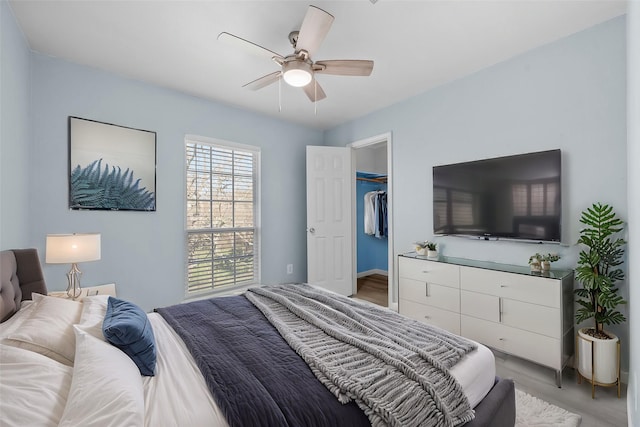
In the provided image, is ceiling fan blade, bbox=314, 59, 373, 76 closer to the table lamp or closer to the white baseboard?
the table lamp

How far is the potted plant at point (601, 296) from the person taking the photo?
1896mm

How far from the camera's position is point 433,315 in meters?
2.85

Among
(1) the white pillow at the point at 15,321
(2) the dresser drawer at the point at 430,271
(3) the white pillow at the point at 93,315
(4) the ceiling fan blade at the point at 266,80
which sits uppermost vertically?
(4) the ceiling fan blade at the point at 266,80

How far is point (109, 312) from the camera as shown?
57.1 inches

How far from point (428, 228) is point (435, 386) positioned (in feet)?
7.60

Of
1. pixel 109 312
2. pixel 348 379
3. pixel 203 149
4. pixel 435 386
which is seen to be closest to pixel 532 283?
pixel 435 386

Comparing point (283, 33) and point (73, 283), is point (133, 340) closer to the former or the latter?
point (73, 283)

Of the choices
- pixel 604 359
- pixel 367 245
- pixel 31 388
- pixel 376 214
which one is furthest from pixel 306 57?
pixel 367 245

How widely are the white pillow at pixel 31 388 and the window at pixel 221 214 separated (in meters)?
2.47

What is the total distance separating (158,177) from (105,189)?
494 mm

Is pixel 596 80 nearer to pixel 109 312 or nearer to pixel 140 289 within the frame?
pixel 109 312

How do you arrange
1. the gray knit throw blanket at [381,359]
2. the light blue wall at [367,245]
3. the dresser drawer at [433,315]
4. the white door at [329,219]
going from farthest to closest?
the light blue wall at [367,245] → the white door at [329,219] → the dresser drawer at [433,315] → the gray knit throw blanket at [381,359]

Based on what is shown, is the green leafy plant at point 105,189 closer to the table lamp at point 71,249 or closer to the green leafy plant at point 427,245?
the table lamp at point 71,249

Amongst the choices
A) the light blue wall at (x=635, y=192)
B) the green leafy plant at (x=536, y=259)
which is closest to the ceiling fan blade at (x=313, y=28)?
the light blue wall at (x=635, y=192)
